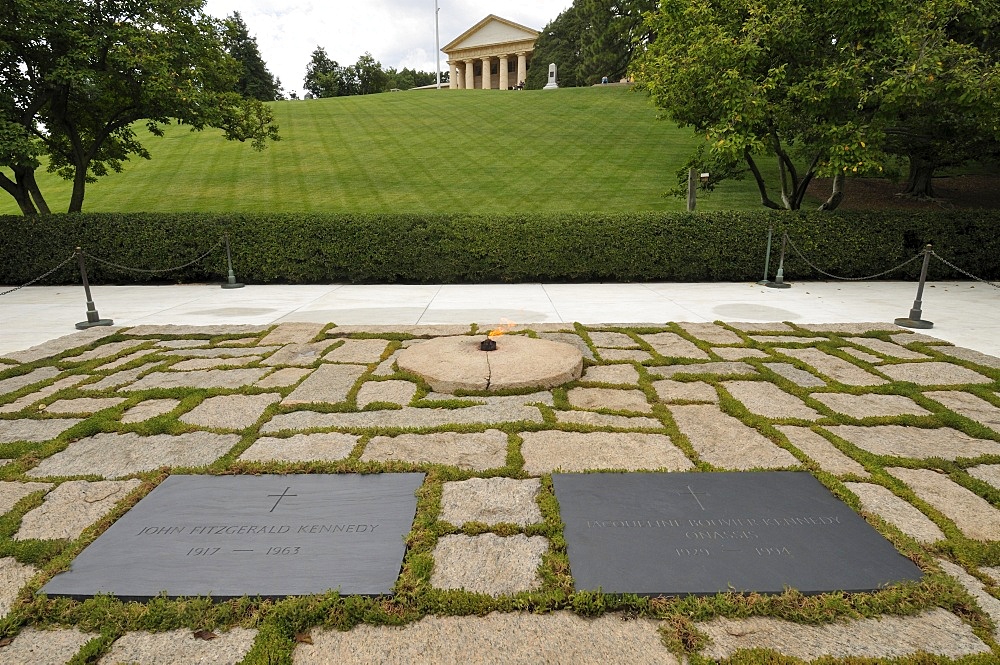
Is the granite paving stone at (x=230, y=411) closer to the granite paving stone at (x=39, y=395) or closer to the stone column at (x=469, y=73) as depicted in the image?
the granite paving stone at (x=39, y=395)

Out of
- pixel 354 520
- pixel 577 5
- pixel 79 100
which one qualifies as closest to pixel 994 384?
pixel 354 520

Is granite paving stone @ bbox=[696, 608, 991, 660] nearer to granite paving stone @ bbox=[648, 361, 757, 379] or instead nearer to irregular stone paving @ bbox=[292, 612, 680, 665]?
irregular stone paving @ bbox=[292, 612, 680, 665]

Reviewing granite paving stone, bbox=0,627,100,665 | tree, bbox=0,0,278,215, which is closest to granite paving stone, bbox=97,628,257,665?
granite paving stone, bbox=0,627,100,665

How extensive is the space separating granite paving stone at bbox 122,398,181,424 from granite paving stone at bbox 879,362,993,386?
650 centimetres

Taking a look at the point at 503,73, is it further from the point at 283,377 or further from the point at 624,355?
the point at 283,377

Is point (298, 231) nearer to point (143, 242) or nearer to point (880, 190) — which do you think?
point (143, 242)

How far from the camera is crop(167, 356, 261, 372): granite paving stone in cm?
536

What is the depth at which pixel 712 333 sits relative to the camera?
6590 millimetres

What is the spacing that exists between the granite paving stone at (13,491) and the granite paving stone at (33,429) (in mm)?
721

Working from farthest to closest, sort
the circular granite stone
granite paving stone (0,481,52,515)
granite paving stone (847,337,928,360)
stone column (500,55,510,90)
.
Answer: stone column (500,55,510,90)
granite paving stone (847,337,928,360)
the circular granite stone
granite paving stone (0,481,52,515)

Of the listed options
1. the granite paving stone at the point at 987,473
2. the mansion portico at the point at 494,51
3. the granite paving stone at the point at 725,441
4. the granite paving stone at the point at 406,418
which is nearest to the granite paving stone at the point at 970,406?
the granite paving stone at the point at 987,473

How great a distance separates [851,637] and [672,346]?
426 centimetres

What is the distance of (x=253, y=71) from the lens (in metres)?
61.2

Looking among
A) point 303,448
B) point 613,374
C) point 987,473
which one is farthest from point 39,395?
point 987,473
